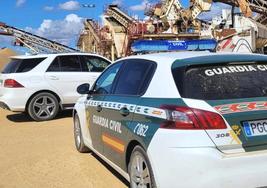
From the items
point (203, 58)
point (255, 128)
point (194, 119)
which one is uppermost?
point (203, 58)

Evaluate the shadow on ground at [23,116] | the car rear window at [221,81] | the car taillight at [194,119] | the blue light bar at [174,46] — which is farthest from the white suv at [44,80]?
the car taillight at [194,119]

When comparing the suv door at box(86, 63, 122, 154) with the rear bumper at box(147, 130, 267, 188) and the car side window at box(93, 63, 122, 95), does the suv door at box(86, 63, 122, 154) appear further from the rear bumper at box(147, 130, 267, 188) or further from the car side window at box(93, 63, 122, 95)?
the rear bumper at box(147, 130, 267, 188)

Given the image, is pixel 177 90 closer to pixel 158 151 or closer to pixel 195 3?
pixel 158 151

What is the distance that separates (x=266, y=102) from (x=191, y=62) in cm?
82

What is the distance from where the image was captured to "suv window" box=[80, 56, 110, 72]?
1362 cm

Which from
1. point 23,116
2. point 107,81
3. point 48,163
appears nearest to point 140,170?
point 107,81

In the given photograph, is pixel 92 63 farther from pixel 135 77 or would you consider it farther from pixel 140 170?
pixel 140 170

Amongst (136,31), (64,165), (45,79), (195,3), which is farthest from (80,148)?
(195,3)

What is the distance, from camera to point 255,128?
453 centimetres

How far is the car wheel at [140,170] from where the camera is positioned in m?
4.88

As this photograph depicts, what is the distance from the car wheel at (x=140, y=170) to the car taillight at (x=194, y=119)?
22.3 inches

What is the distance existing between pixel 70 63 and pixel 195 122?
9478 millimetres

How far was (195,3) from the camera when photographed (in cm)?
4303

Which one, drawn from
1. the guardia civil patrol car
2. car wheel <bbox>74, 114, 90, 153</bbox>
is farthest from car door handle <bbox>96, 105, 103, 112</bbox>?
car wheel <bbox>74, 114, 90, 153</bbox>
